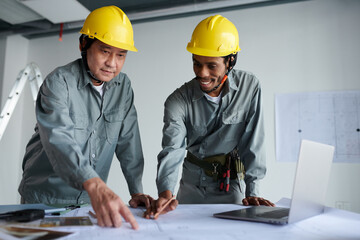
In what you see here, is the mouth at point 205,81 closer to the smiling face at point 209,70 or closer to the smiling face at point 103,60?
the smiling face at point 209,70

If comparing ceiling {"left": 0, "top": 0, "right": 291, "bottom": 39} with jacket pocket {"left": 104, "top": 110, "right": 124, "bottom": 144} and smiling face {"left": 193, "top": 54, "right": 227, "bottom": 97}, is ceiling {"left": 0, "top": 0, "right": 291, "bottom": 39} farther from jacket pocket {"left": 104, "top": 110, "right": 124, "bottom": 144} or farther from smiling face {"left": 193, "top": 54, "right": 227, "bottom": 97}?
jacket pocket {"left": 104, "top": 110, "right": 124, "bottom": 144}

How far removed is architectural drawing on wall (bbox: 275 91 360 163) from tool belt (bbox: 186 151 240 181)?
1.38 m

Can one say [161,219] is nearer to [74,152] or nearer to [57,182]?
[74,152]

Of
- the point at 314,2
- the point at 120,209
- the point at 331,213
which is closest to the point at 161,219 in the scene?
the point at 120,209

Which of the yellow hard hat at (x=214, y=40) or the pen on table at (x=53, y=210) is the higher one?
→ the yellow hard hat at (x=214, y=40)

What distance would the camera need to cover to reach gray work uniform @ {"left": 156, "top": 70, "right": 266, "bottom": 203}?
1.60 metres

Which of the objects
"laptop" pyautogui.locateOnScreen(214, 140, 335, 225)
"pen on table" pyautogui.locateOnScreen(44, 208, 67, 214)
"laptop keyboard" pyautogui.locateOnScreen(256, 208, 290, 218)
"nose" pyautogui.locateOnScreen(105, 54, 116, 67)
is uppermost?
"nose" pyautogui.locateOnScreen(105, 54, 116, 67)

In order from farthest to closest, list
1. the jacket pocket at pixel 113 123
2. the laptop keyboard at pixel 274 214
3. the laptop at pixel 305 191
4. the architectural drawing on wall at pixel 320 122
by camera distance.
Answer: the architectural drawing on wall at pixel 320 122 < the jacket pocket at pixel 113 123 < the laptop keyboard at pixel 274 214 < the laptop at pixel 305 191

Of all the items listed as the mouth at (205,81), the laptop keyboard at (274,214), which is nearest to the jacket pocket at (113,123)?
the mouth at (205,81)

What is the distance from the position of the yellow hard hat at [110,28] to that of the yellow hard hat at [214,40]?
337 millimetres

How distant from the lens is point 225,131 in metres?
1.64

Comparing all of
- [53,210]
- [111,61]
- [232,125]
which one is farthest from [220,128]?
[53,210]

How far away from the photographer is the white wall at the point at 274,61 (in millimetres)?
2783

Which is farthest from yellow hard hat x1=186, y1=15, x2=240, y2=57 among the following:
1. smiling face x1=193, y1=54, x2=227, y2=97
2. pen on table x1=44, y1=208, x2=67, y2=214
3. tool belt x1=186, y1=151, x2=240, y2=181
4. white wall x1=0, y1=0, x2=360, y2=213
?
white wall x1=0, y1=0, x2=360, y2=213
